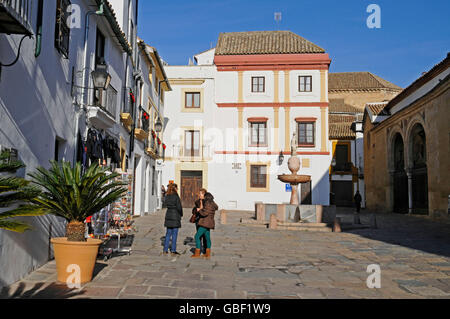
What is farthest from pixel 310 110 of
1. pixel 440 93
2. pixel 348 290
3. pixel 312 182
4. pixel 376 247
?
pixel 348 290

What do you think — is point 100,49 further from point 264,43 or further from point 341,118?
point 341,118

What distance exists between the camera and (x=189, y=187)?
2644cm

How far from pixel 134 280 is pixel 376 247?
22.0ft

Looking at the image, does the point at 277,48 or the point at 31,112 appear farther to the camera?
the point at 277,48

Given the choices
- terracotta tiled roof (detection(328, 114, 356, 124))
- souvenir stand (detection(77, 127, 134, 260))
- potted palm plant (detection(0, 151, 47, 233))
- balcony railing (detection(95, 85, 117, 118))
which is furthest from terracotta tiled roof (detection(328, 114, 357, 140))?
potted palm plant (detection(0, 151, 47, 233))

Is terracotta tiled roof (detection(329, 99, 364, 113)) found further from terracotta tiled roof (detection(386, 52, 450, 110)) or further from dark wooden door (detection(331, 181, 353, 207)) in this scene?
terracotta tiled roof (detection(386, 52, 450, 110))

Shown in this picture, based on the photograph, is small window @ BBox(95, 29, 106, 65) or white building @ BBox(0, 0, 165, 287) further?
small window @ BBox(95, 29, 106, 65)

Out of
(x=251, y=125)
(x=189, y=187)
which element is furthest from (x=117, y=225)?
(x=251, y=125)

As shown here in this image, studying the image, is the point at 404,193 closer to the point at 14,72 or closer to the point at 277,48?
the point at 277,48

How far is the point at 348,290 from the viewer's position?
575 centimetres

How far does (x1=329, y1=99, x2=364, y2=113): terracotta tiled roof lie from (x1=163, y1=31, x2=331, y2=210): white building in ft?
62.7

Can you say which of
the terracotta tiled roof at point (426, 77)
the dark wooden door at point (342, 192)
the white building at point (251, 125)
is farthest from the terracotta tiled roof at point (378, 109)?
the dark wooden door at point (342, 192)

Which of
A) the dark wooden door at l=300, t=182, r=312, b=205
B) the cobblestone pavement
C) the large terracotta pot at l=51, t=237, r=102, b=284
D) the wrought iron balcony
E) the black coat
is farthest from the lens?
the wrought iron balcony

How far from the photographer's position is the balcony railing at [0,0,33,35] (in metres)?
4.27
